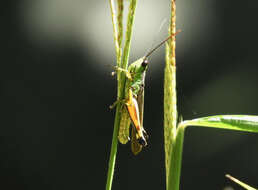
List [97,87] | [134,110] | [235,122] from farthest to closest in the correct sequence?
[97,87]
[134,110]
[235,122]

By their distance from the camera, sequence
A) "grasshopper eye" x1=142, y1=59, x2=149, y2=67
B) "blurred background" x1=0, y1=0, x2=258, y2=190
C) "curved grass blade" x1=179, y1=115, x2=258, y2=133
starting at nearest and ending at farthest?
"curved grass blade" x1=179, y1=115, x2=258, y2=133 → "grasshopper eye" x1=142, y1=59, x2=149, y2=67 → "blurred background" x1=0, y1=0, x2=258, y2=190

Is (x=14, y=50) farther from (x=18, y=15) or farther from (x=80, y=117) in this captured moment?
(x=80, y=117)

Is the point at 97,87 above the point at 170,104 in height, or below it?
above

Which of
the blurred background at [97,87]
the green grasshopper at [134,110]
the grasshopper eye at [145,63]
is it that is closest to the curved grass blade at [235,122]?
the green grasshopper at [134,110]

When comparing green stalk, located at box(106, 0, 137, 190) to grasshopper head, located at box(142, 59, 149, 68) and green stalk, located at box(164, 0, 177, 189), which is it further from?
grasshopper head, located at box(142, 59, 149, 68)

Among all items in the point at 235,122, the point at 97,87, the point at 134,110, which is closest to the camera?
the point at 235,122

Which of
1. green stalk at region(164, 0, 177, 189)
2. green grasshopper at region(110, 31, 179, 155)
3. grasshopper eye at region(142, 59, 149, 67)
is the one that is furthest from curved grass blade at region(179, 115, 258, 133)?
grasshopper eye at region(142, 59, 149, 67)

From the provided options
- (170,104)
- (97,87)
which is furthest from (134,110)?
(97,87)

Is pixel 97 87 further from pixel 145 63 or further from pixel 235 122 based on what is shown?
pixel 235 122
